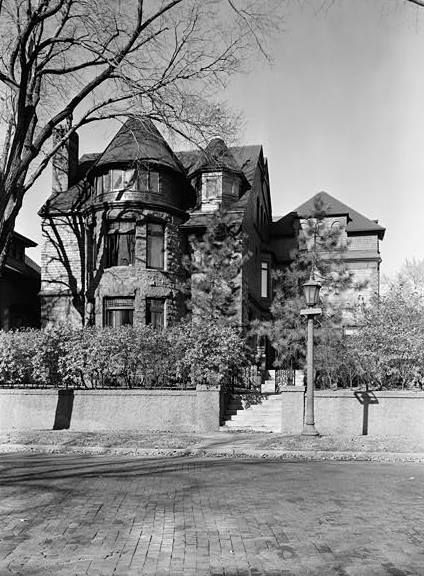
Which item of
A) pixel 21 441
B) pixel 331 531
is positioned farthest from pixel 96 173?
pixel 331 531

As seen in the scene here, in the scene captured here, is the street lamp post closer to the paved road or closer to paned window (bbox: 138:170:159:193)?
the paved road

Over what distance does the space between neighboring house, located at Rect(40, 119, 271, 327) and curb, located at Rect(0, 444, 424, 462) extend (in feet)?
42.0

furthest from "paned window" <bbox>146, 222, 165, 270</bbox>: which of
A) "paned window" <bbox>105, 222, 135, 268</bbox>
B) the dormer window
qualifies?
the dormer window

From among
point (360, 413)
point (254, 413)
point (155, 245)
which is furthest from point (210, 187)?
point (360, 413)

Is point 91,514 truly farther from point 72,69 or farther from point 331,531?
point 72,69

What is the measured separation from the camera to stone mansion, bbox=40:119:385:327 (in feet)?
88.5

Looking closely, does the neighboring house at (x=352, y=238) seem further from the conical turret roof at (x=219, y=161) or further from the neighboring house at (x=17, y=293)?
the neighboring house at (x=17, y=293)

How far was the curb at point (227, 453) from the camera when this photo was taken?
42.4 ft

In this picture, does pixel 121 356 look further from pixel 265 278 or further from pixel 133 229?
pixel 265 278

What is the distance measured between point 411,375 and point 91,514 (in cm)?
1249

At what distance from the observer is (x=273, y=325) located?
83.3ft

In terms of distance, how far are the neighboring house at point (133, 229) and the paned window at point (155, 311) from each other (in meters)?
0.04

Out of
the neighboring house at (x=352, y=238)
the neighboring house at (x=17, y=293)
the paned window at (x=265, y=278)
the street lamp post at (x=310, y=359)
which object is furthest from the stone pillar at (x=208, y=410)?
the neighboring house at (x=352, y=238)

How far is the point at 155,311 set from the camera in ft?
88.8
